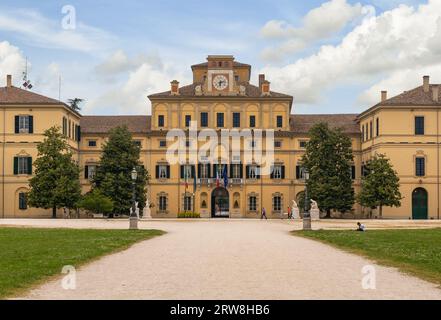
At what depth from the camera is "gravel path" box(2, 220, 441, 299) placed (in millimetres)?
12742

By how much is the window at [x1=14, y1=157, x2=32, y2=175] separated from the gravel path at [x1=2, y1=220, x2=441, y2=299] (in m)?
44.4

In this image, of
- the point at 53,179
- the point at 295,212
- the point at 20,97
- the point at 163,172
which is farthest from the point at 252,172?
the point at 20,97

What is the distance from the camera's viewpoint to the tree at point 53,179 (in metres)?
58.3

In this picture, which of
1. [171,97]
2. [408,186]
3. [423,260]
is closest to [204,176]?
[171,97]

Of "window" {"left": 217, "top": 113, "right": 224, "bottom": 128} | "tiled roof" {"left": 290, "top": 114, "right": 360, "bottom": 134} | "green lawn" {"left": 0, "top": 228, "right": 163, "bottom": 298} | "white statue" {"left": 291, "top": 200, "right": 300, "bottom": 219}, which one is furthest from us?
"tiled roof" {"left": 290, "top": 114, "right": 360, "bottom": 134}

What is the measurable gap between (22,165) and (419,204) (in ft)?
115

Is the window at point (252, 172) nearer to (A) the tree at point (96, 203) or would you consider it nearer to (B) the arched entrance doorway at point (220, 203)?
(B) the arched entrance doorway at point (220, 203)

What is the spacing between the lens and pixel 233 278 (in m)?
15.1

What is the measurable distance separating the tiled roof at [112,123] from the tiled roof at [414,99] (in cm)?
2381

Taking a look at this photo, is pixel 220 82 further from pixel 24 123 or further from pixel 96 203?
pixel 96 203

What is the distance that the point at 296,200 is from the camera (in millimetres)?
70562

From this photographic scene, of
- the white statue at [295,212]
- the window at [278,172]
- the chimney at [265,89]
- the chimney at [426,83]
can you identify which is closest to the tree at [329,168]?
the white statue at [295,212]

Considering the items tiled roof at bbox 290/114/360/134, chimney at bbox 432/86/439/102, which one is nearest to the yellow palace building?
tiled roof at bbox 290/114/360/134

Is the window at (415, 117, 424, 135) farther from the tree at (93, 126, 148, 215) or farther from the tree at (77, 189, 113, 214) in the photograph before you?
Result: the tree at (77, 189, 113, 214)
